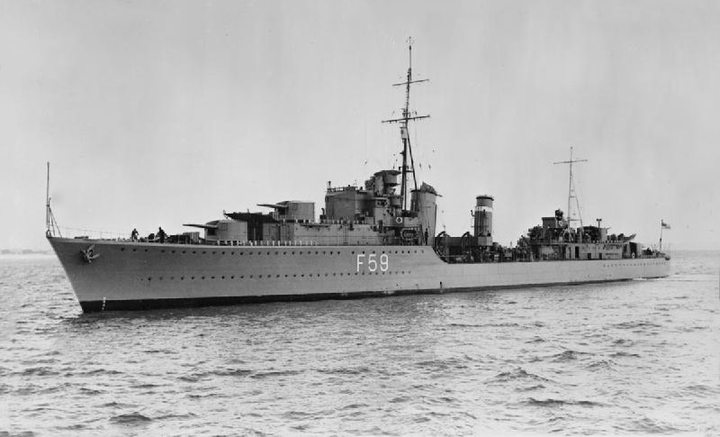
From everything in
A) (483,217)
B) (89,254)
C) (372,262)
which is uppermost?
(483,217)

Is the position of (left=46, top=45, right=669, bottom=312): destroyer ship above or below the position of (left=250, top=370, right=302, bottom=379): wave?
above

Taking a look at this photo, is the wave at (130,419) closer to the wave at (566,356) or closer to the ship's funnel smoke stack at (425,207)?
the wave at (566,356)

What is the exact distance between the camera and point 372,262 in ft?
92.3

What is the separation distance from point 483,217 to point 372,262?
38.5 ft

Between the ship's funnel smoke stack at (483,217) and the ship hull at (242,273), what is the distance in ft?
13.0

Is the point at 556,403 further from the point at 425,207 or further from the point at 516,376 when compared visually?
the point at 425,207

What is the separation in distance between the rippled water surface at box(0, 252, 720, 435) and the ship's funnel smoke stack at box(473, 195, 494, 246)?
14.2 meters

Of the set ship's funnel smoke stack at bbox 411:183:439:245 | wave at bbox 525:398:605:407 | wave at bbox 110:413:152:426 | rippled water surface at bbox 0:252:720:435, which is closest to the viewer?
rippled water surface at bbox 0:252:720:435

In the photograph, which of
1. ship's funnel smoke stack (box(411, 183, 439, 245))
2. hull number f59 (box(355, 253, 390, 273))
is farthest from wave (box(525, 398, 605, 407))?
ship's funnel smoke stack (box(411, 183, 439, 245))

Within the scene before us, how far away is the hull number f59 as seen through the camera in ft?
90.8

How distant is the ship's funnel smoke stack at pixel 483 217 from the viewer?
Answer: 37094mm

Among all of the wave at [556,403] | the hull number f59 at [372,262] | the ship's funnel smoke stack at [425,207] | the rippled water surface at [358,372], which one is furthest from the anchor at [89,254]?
the ship's funnel smoke stack at [425,207]

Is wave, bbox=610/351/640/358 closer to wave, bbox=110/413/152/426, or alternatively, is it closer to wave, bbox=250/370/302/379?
wave, bbox=250/370/302/379

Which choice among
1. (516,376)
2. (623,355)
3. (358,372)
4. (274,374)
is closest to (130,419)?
(274,374)
